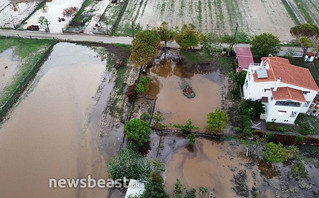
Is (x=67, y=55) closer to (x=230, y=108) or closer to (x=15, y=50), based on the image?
(x=15, y=50)

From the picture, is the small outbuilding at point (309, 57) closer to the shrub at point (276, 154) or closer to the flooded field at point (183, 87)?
the flooded field at point (183, 87)

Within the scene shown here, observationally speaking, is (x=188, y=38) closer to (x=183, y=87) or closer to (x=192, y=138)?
(x=183, y=87)

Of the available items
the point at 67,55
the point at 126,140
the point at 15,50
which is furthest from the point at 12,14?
the point at 126,140

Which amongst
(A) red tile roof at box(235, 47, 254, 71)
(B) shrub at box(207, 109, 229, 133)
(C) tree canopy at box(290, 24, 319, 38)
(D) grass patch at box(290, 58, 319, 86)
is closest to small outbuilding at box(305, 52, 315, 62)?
(D) grass patch at box(290, 58, 319, 86)

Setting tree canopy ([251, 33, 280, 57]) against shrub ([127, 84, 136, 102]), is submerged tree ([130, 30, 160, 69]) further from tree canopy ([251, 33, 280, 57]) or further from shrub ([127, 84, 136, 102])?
tree canopy ([251, 33, 280, 57])

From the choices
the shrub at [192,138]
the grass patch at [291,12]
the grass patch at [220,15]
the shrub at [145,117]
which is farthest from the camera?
the grass patch at [291,12]

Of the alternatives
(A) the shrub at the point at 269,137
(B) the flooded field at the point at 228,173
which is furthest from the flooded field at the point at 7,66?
(A) the shrub at the point at 269,137
